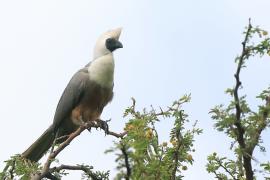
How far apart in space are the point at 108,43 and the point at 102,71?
70 centimetres

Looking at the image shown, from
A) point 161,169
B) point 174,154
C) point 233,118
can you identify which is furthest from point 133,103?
point 233,118

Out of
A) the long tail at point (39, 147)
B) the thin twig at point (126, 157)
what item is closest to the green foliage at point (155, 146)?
the thin twig at point (126, 157)

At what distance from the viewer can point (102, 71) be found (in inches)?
288

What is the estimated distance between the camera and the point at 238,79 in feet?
11.5

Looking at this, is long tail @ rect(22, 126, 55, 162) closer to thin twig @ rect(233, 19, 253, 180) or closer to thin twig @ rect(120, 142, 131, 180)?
thin twig @ rect(120, 142, 131, 180)

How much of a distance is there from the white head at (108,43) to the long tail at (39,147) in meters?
1.40

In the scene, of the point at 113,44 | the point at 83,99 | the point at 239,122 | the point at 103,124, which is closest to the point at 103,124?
the point at 103,124

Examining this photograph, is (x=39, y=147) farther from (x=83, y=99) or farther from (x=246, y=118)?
(x=246, y=118)

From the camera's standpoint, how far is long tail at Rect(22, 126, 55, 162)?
6.80 meters

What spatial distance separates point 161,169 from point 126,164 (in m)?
0.87

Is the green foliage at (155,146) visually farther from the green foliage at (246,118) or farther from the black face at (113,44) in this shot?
the black face at (113,44)

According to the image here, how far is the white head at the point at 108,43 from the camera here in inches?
307

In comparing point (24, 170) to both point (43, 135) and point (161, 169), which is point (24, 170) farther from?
point (43, 135)

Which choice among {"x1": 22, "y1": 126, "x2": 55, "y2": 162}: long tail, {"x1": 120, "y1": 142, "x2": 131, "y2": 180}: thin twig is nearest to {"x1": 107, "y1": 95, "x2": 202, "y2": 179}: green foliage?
{"x1": 120, "y1": 142, "x2": 131, "y2": 180}: thin twig
